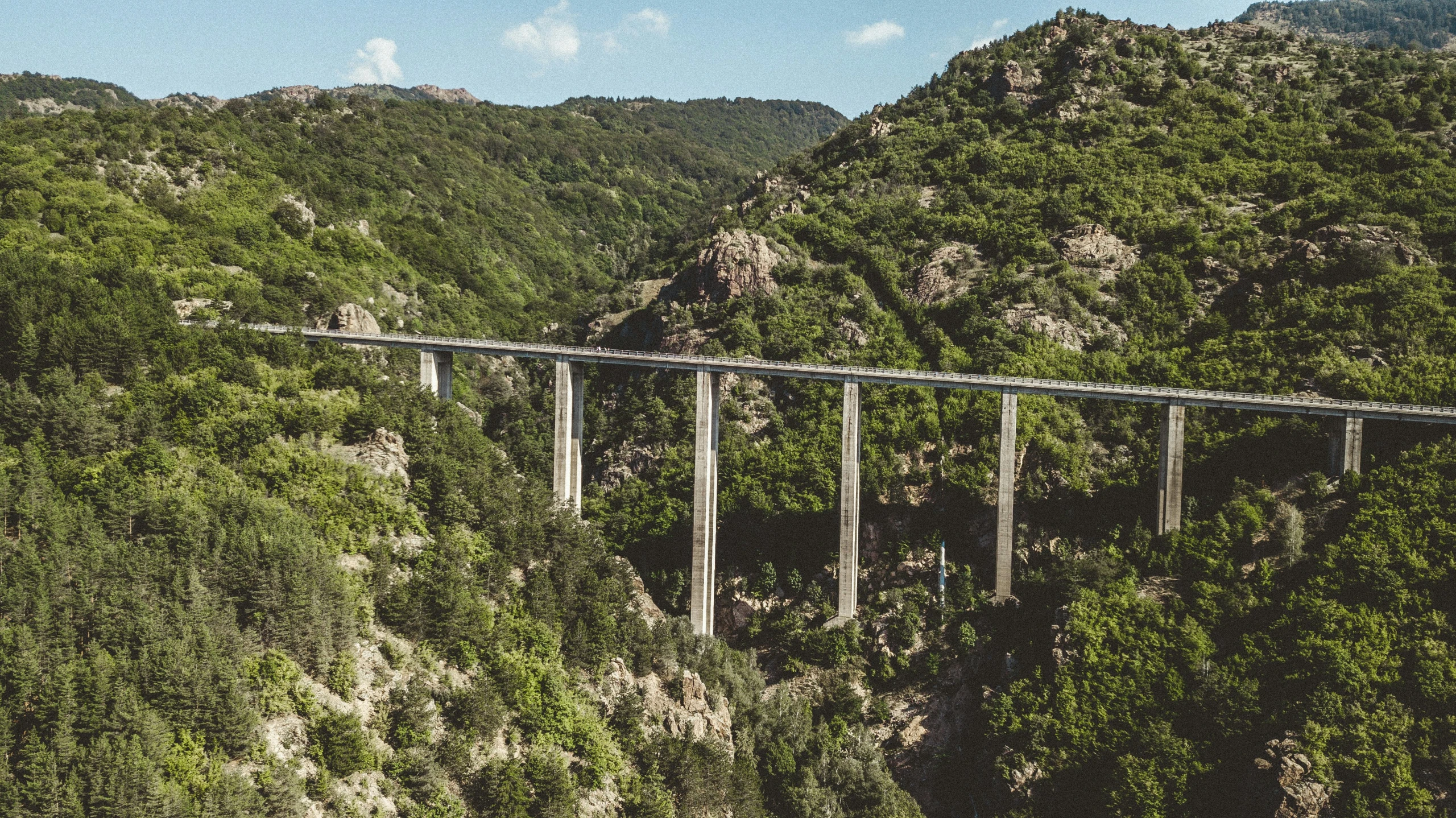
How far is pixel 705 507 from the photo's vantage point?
67.0 m

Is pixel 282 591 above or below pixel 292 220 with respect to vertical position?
below

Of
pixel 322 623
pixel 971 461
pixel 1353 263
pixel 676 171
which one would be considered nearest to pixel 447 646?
pixel 322 623

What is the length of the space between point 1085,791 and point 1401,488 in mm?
25524

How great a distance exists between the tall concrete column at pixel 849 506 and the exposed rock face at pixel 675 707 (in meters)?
14.2

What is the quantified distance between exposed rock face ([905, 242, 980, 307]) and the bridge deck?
56.4ft

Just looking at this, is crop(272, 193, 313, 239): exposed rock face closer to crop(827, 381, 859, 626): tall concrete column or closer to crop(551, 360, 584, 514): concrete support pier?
crop(551, 360, 584, 514): concrete support pier

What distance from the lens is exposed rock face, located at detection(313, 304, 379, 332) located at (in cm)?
7306

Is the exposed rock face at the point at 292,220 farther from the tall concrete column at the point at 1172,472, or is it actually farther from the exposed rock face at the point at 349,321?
the tall concrete column at the point at 1172,472

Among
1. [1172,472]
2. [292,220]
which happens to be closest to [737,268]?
[1172,472]

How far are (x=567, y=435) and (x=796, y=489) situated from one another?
18569 millimetres

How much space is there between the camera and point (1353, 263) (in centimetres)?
6575

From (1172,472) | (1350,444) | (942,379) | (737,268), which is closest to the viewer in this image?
(1350,444)

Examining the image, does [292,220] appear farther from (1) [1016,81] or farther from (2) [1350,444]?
(2) [1350,444]

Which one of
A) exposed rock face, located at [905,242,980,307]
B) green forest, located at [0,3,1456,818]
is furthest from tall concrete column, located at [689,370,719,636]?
exposed rock face, located at [905,242,980,307]
